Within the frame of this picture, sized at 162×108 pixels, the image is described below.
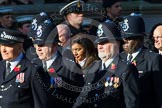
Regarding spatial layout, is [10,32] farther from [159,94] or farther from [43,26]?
[159,94]

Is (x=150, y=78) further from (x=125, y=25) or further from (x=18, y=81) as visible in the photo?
(x=18, y=81)

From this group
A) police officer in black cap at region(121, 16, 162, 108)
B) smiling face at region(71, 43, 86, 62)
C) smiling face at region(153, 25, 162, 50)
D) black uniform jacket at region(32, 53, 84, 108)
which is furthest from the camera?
smiling face at region(153, 25, 162, 50)

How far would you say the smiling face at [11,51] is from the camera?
8.16 meters

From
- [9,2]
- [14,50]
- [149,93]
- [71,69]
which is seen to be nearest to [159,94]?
[149,93]

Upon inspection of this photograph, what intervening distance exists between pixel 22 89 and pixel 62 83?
1.49ft

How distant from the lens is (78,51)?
8766mm

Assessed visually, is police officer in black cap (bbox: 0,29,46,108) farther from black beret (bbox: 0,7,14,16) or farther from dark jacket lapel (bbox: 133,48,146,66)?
black beret (bbox: 0,7,14,16)

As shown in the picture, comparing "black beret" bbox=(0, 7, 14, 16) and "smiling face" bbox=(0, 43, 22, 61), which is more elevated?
"smiling face" bbox=(0, 43, 22, 61)

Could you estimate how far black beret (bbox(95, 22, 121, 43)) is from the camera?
8398mm

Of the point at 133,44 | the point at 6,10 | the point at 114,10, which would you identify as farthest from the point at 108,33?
the point at 6,10


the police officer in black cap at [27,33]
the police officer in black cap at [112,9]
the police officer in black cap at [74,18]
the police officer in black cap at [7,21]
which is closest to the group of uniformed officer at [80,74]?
the police officer in black cap at [27,33]

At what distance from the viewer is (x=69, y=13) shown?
10234 mm

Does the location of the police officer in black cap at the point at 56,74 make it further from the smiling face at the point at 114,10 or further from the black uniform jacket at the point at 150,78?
the smiling face at the point at 114,10

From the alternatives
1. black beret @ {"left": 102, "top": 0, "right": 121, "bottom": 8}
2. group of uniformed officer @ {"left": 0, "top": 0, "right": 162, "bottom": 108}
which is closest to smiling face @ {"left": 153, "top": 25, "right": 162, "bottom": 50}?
group of uniformed officer @ {"left": 0, "top": 0, "right": 162, "bottom": 108}
